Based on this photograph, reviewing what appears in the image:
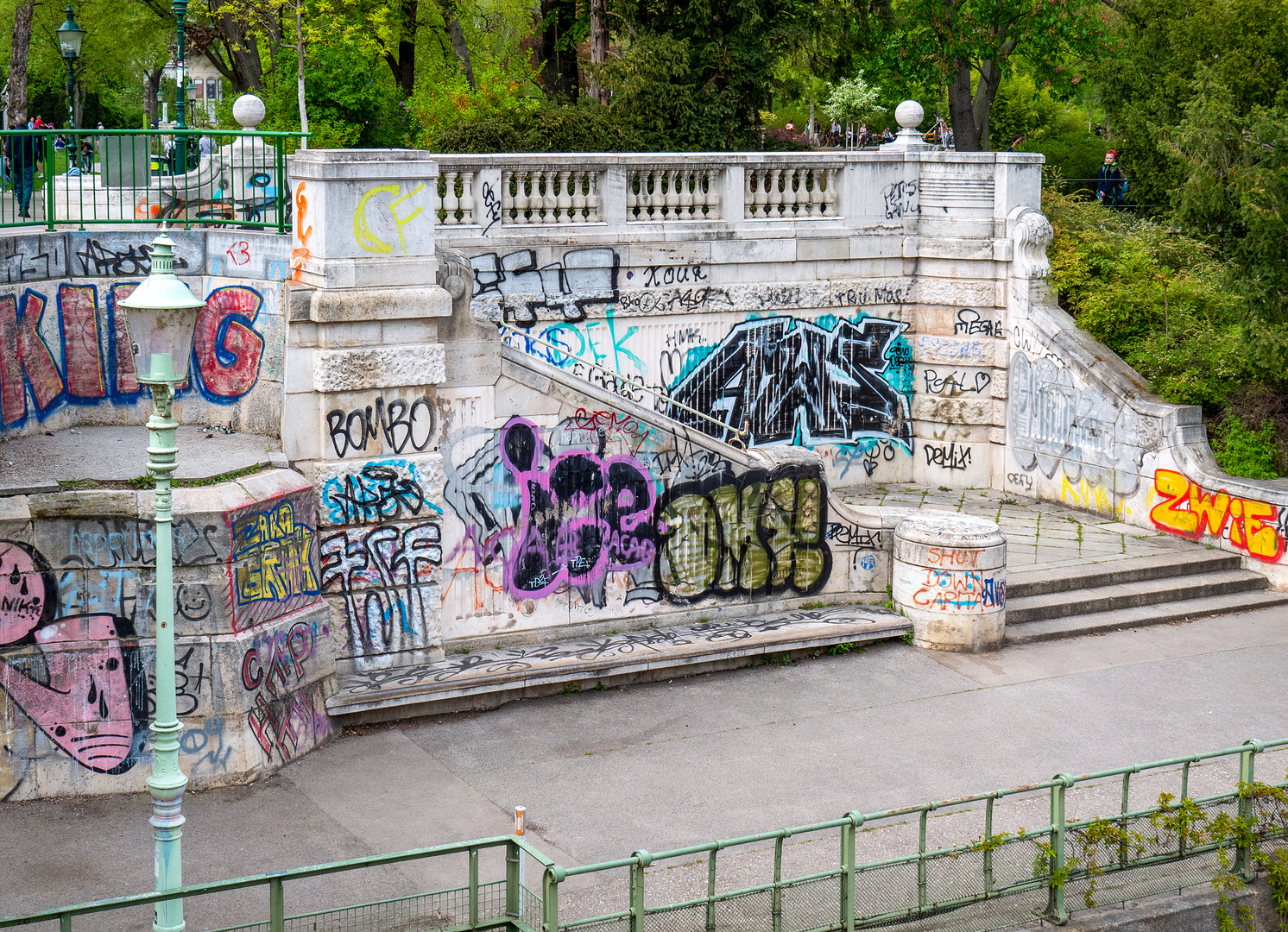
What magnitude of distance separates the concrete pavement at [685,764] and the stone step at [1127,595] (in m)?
0.53

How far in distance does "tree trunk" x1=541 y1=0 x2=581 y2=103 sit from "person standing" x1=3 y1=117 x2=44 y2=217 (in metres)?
14.6

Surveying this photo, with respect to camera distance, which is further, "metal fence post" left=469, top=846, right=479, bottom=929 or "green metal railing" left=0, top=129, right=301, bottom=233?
"green metal railing" left=0, top=129, right=301, bottom=233

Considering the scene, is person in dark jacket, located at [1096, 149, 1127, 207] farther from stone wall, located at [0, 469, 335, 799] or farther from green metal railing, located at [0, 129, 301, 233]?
stone wall, located at [0, 469, 335, 799]

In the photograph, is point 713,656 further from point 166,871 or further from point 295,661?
point 166,871

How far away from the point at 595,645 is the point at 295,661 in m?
3.13

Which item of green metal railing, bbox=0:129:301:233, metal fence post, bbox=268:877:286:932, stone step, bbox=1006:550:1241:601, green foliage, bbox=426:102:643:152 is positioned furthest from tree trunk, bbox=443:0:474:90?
metal fence post, bbox=268:877:286:932

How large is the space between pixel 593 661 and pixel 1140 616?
6.35 m

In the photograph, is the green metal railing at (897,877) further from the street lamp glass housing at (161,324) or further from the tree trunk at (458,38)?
the tree trunk at (458,38)

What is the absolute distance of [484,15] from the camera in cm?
3744

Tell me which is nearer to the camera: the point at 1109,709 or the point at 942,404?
the point at 1109,709

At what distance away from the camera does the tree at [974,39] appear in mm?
28391

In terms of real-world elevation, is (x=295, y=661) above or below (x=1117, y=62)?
below

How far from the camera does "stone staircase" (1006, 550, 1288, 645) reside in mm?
15820

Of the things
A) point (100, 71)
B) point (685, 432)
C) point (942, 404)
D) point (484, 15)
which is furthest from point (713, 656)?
point (100, 71)
